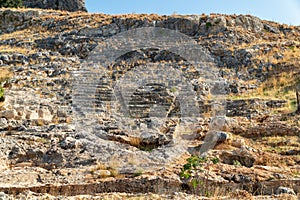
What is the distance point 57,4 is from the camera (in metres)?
34.0

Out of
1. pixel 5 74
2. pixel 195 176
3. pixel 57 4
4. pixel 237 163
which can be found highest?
pixel 57 4

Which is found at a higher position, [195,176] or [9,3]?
[9,3]

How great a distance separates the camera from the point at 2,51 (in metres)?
18.2

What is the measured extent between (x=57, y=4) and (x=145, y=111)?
84.8 ft

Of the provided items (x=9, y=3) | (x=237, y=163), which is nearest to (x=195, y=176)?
(x=237, y=163)

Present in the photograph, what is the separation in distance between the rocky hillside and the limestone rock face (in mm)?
10404

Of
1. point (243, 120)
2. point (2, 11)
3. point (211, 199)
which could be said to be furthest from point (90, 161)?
point (2, 11)

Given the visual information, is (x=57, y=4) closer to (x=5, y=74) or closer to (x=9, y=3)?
(x=9, y=3)

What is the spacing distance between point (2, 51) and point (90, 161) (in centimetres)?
1294

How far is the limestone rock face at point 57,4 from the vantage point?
33719 mm

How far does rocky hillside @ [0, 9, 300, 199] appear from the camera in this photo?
645 cm

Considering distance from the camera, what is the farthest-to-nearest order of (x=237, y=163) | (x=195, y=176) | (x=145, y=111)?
1. (x=145, y=111)
2. (x=237, y=163)
3. (x=195, y=176)

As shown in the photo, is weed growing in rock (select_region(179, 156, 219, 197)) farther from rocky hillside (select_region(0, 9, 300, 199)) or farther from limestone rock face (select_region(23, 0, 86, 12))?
limestone rock face (select_region(23, 0, 86, 12))

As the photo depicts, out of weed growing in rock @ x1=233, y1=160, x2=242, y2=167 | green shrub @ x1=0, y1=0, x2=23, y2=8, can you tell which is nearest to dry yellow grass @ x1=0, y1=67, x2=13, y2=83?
weed growing in rock @ x1=233, y1=160, x2=242, y2=167
